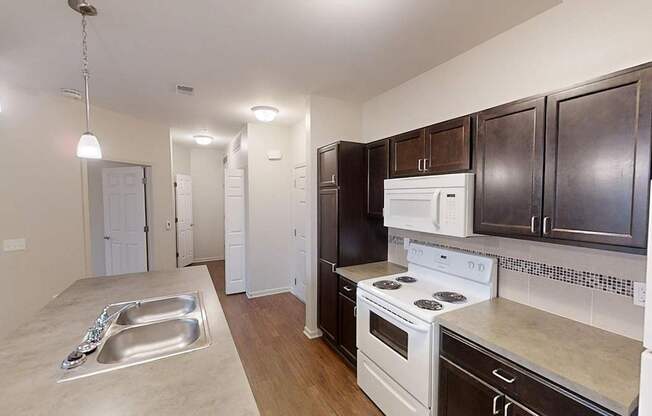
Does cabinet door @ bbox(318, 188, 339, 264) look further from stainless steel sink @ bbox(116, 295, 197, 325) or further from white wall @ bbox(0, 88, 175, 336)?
white wall @ bbox(0, 88, 175, 336)

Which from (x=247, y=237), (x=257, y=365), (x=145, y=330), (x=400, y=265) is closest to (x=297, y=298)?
(x=247, y=237)

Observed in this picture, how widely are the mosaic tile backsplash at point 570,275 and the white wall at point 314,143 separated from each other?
67.5 inches

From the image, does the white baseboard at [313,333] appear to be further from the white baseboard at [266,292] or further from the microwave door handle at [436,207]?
the microwave door handle at [436,207]

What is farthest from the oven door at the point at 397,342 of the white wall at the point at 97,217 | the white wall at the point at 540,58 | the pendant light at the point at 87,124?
the white wall at the point at 97,217

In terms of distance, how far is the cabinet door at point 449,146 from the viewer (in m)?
1.85

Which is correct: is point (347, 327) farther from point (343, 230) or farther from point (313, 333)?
point (343, 230)

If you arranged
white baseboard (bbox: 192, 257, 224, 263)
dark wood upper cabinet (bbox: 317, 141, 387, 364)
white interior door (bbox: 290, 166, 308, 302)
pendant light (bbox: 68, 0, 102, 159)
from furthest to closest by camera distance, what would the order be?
1. white baseboard (bbox: 192, 257, 224, 263)
2. white interior door (bbox: 290, 166, 308, 302)
3. dark wood upper cabinet (bbox: 317, 141, 387, 364)
4. pendant light (bbox: 68, 0, 102, 159)

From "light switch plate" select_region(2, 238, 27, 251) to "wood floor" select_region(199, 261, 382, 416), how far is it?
2279 mm

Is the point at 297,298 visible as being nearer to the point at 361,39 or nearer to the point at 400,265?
the point at 400,265

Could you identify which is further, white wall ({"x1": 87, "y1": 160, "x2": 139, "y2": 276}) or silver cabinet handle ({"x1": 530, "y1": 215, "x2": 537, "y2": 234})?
white wall ({"x1": 87, "y1": 160, "x2": 139, "y2": 276})

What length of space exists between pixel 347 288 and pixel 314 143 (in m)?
1.60

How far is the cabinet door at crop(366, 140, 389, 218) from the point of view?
2579mm

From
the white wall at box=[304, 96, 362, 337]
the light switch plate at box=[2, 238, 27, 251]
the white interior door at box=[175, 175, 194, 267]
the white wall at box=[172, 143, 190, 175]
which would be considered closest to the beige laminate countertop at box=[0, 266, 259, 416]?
the white wall at box=[304, 96, 362, 337]

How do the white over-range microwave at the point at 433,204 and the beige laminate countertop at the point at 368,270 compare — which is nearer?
the white over-range microwave at the point at 433,204
